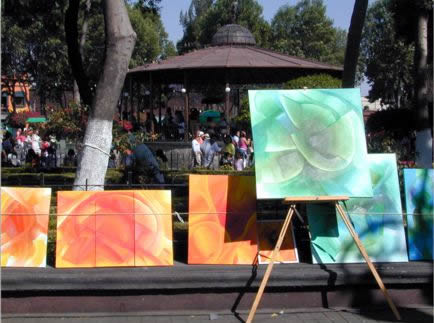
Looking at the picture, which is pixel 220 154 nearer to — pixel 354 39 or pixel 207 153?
pixel 207 153

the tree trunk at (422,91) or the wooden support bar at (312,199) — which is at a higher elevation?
the tree trunk at (422,91)

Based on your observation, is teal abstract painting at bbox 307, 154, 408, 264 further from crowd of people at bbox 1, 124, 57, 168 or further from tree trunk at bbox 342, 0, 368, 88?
crowd of people at bbox 1, 124, 57, 168

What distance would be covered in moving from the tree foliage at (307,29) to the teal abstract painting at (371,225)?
204 feet

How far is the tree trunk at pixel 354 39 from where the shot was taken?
995 centimetres

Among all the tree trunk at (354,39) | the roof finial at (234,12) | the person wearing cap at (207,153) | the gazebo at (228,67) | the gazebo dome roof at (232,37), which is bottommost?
the person wearing cap at (207,153)

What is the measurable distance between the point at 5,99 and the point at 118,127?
6916 centimetres

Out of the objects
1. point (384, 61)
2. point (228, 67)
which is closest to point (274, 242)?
point (228, 67)

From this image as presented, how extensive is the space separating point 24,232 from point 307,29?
65787mm

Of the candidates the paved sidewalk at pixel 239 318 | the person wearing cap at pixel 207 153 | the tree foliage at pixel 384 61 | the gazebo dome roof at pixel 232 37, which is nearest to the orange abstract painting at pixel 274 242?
the paved sidewalk at pixel 239 318

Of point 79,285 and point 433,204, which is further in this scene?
point 433,204

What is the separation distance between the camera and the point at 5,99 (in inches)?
3086

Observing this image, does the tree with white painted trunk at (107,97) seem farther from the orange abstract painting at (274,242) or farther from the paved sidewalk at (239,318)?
the orange abstract painting at (274,242)

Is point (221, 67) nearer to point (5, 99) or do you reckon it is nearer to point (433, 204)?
point (433, 204)

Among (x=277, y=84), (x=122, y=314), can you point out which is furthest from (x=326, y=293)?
(x=277, y=84)
